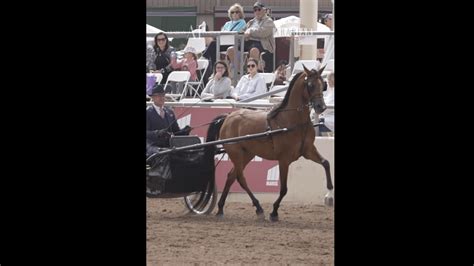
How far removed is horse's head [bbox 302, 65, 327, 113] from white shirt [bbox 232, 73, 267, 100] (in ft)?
2.65

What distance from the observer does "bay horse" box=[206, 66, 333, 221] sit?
28.4ft

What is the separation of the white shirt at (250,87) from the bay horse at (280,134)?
0.95 feet

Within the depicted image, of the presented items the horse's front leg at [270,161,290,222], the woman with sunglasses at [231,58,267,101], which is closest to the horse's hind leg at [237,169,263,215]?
the horse's front leg at [270,161,290,222]

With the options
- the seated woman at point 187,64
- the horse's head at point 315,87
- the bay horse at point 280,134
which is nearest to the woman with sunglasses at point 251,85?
the bay horse at point 280,134

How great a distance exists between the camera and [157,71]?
387 inches

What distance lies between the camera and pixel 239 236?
316 inches

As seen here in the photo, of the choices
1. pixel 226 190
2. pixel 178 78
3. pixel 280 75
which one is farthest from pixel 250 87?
pixel 226 190

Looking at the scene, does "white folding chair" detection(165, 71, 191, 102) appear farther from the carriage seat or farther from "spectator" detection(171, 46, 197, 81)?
the carriage seat

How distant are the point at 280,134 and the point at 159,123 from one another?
109cm
